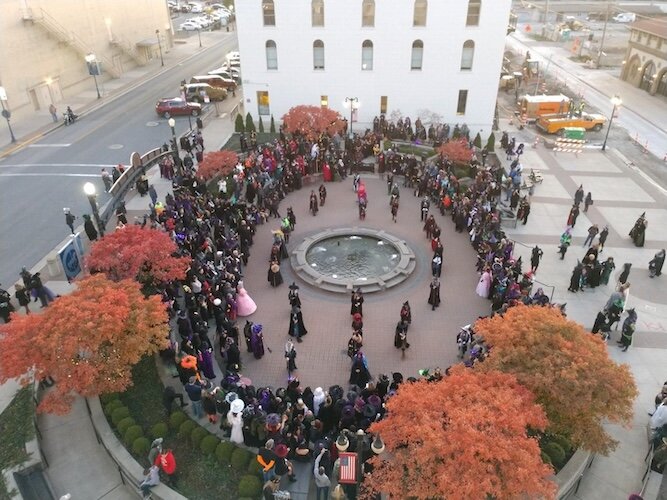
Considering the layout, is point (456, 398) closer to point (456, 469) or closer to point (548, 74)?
point (456, 469)

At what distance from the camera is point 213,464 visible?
13.1 m

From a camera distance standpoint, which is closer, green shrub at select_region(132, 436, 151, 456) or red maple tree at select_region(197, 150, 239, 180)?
green shrub at select_region(132, 436, 151, 456)

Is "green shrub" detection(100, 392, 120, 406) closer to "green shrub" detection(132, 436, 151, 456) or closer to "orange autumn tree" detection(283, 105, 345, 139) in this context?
"green shrub" detection(132, 436, 151, 456)

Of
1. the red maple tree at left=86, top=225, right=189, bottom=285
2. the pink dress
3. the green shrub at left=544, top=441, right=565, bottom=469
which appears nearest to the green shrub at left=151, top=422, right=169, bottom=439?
the red maple tree at left=86, top=225, right=189, bottom=285

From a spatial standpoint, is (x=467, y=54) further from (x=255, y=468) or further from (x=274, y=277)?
(x=255, y=468)

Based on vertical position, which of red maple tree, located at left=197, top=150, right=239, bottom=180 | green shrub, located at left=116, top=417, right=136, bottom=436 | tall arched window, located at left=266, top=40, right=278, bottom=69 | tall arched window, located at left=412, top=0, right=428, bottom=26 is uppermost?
tall arched window, located at left=412, top=0, right=428, bottom=26

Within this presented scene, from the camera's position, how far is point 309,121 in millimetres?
31797

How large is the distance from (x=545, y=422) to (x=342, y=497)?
15.6ft

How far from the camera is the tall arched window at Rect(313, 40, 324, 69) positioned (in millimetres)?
38094

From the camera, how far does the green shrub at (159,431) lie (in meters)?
13.5

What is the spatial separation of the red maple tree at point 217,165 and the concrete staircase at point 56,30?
2553 centimetres

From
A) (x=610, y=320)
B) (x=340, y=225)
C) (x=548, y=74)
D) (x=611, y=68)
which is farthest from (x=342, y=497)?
(x=611, y=68)

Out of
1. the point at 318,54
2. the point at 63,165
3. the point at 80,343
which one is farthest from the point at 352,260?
the point at 318,54

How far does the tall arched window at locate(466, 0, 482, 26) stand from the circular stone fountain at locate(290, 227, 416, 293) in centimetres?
2017
